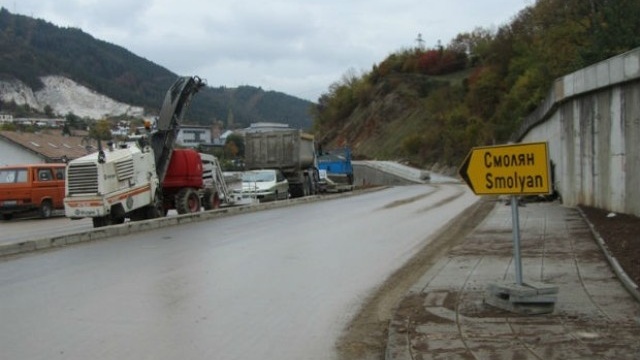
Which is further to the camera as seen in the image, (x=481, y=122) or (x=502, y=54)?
(x=502, y=54)

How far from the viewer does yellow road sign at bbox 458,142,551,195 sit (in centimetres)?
740

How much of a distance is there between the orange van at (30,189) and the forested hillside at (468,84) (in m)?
24.9

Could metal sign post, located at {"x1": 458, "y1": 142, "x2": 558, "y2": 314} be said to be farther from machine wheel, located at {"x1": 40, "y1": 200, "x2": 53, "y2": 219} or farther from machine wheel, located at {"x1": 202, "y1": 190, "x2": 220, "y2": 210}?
machine wheel, located at {"x1": 40, "y1": 200, "x2": 53, "y2": 219}

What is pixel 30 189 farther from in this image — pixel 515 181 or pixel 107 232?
pixel 515 181

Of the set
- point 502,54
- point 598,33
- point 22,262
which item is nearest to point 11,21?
point 502,54

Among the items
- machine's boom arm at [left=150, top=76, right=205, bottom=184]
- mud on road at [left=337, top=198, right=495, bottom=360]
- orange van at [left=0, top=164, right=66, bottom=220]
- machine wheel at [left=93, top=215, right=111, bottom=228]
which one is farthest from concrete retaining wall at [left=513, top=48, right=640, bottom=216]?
orange van at [left=0, top=164, right=66, bottom=220]

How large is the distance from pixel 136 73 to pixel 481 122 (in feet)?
364

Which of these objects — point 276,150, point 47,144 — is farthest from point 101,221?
point 47,144

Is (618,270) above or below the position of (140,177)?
below

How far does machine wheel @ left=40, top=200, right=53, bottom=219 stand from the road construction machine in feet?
21.7

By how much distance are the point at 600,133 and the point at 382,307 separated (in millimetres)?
10878

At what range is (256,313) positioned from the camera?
26.1 ft

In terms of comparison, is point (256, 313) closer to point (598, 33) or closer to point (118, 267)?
point (118, 267)

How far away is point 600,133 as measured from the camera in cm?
1691
